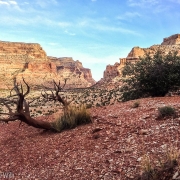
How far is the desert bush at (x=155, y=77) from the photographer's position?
12.2 m

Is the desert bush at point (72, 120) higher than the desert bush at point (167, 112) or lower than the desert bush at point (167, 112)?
lower

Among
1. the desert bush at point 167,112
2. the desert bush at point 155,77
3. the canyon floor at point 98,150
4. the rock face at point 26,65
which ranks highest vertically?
the rock face at point 26,65

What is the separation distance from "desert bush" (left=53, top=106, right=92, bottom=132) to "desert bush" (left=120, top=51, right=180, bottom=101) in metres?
5.71

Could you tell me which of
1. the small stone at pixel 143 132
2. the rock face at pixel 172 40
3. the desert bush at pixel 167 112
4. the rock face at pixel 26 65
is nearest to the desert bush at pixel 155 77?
the desert bush at pixel 167 112

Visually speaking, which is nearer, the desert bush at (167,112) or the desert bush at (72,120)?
the desert bush at (167,112)

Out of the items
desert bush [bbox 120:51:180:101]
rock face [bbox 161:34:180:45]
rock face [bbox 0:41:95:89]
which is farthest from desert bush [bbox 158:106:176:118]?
rock face [bbox 161:34:180:45]

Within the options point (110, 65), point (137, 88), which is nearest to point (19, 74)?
point (110, 65)

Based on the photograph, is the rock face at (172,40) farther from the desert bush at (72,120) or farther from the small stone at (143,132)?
the small stone at (143,132)

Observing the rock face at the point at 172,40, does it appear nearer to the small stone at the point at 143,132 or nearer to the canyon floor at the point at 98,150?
the canyon floor at the point at 98,150

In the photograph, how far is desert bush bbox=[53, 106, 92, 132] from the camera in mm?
7656

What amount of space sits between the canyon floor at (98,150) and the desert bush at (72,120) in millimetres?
307

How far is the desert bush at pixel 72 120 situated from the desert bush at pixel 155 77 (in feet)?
18.7

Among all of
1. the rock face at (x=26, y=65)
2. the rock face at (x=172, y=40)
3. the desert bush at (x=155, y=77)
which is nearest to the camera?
the desert bush at (x=155, y=77)

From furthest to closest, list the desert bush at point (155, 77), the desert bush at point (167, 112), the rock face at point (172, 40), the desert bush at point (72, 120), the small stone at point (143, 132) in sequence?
the rock face at point (172, 40) → the desert bush at point (155, 77) → the desert bush at point (72, 120) → the desert bush at point (167, 112) → the small stone at point (143, 132)
